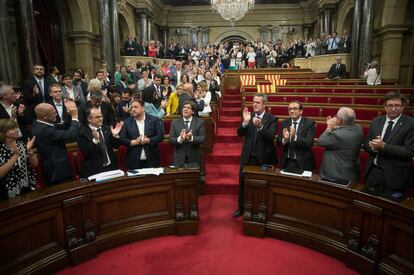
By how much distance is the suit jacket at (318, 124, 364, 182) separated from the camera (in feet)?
8.60

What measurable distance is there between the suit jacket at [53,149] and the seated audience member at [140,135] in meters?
0.58

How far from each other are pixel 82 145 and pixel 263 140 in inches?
67.5

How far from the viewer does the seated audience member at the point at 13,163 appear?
88.4 inches

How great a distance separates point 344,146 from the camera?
2.63 m

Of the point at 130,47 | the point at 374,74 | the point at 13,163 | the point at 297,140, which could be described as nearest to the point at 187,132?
the point at 297,140

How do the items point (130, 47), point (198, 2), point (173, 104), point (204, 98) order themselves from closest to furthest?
point (173, 104) < point (204, 98) < point (130, 47) < point (198, 2)

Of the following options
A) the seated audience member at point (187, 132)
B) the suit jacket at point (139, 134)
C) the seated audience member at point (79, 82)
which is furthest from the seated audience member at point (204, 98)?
the seated audience member at point (79, 82)

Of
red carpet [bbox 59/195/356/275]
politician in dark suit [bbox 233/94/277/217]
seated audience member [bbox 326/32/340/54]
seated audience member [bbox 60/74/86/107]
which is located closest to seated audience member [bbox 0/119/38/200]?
red carpet [bbox 59/195/356/275]

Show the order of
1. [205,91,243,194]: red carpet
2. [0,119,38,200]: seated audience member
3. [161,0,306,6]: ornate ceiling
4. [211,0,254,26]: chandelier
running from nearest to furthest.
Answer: [0,119,38,200]: seated audience member < [205,91,243,194]: red carpet < [211,0,254,26]: chandelier < [161,0,306,6]: ornate ceiling

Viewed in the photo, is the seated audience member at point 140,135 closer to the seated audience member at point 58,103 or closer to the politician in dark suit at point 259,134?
the seated audience member at point 58,103

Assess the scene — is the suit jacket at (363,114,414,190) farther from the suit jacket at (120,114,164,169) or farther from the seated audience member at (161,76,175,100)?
the seated audience member at (161,76,175,100)

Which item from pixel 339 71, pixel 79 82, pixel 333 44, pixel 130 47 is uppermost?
pixel 333 44

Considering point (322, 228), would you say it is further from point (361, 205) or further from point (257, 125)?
point (257, 125)

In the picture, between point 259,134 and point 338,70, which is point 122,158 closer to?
point 259,134
